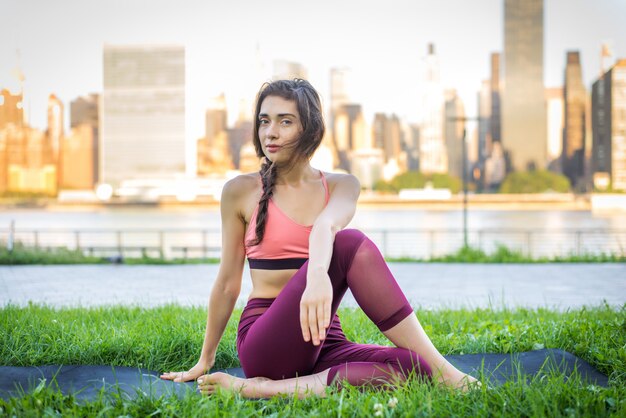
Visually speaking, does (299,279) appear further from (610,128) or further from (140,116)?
(140,116)

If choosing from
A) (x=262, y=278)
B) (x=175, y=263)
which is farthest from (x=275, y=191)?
(x=175, y=263)

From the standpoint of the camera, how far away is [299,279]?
2.17 metres

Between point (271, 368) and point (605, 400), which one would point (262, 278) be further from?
point (605, 400)

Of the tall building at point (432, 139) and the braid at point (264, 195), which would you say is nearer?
the braid at point (264, 195)

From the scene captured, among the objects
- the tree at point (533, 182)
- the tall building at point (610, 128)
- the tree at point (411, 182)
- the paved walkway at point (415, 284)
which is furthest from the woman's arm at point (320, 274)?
the tree at point (533, 182)

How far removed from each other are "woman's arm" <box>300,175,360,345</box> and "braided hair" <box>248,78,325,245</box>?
8.7 inches

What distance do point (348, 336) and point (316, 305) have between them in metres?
1.72

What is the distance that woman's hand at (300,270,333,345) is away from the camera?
2027 mm

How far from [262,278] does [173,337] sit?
42.7 inches

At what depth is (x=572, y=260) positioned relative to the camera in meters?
12.0

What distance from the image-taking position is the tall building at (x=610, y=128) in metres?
64.4

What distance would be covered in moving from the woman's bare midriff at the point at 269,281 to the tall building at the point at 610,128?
6524 centimetres

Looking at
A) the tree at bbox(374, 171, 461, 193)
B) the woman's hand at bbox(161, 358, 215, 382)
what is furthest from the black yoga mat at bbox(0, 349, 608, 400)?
the tree at bbox(374, 171, 461, 193)

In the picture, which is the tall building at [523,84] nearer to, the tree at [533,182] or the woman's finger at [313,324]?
the tree at [533,182]
